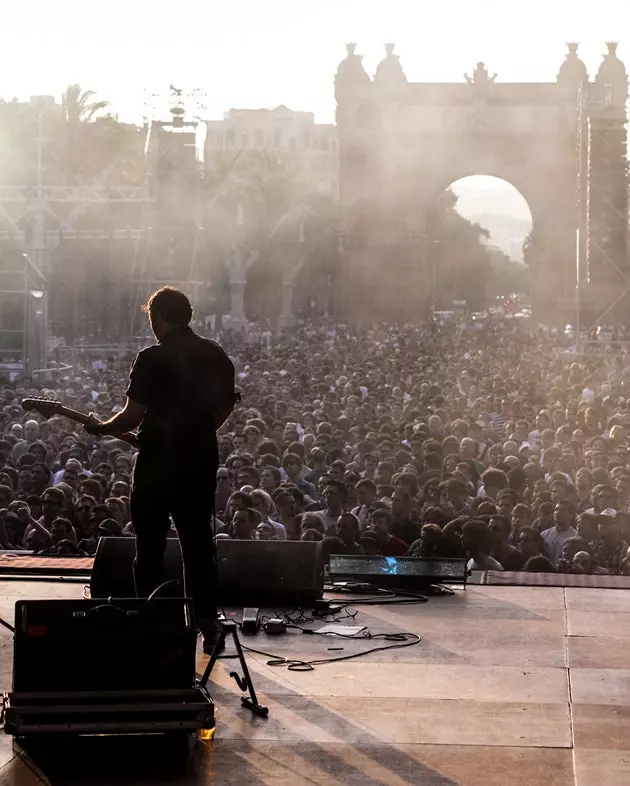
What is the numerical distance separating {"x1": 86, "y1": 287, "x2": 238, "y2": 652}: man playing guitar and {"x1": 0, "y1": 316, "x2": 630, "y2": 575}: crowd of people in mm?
1463

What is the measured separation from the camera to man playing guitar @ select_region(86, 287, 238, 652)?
626 cm

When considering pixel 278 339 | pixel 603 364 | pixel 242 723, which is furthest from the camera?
pixel 278 339

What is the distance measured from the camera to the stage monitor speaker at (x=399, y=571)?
8.16m

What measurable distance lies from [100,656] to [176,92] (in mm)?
37729

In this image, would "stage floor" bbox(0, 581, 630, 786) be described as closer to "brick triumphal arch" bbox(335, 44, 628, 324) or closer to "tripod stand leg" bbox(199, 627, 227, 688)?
"tripod stand leg" bbox(199, 627, 227, 688)

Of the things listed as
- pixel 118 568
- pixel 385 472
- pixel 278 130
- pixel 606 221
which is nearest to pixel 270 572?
pixel 118 568

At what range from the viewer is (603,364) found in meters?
28.3

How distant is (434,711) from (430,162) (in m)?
60.6

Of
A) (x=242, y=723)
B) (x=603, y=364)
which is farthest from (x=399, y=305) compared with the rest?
(x=242, y=723)

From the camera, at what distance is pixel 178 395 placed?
627 centimetres

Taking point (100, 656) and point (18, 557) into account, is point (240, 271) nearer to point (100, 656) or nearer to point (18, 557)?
point (18, 557)

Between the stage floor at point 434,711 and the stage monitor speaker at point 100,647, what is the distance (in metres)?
0.28

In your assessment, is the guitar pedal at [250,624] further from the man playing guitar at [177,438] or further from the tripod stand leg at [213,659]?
the tripod stand leg at [213,659]

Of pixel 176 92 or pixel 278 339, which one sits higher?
pixel 176 92
